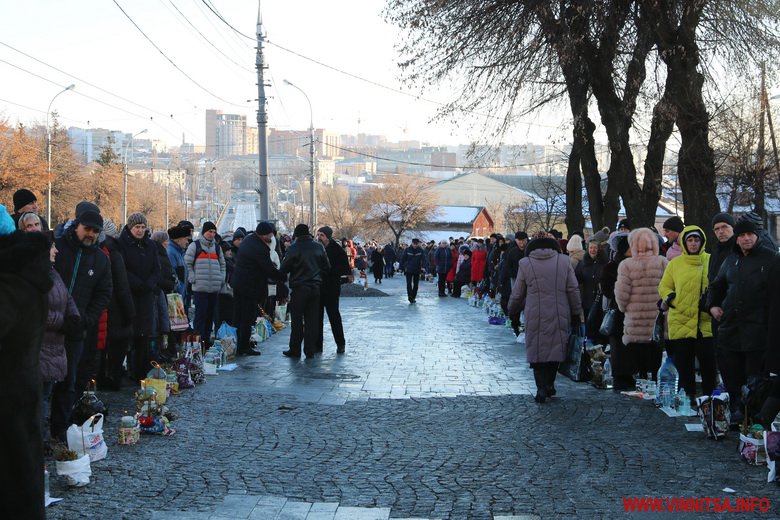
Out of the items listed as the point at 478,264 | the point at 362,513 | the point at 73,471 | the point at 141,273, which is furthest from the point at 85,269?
the point at 478,264

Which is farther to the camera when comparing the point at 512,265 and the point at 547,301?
the point at 512,265

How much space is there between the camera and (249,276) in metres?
14.7

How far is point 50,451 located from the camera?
24.6ft

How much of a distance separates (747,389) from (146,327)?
6295 mm

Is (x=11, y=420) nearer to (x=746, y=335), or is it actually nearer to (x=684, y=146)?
(x=746, y=335)

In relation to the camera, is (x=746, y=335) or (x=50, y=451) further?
(x=746, y=335)

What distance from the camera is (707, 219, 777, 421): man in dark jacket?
324 inches

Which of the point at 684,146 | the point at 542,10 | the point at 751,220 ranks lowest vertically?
the point at 751,220

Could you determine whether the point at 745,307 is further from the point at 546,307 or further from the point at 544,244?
the point at 544,244

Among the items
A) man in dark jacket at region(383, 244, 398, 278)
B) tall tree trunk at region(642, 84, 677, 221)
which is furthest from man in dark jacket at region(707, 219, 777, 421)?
man in dark jacket at region(383, 244, 398, 278)

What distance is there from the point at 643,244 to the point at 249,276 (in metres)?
6.21

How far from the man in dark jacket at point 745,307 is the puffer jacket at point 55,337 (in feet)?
17.4

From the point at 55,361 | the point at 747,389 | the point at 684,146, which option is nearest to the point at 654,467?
the point at 747,389

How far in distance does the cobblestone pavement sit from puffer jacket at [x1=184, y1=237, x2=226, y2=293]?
175 centimetres
